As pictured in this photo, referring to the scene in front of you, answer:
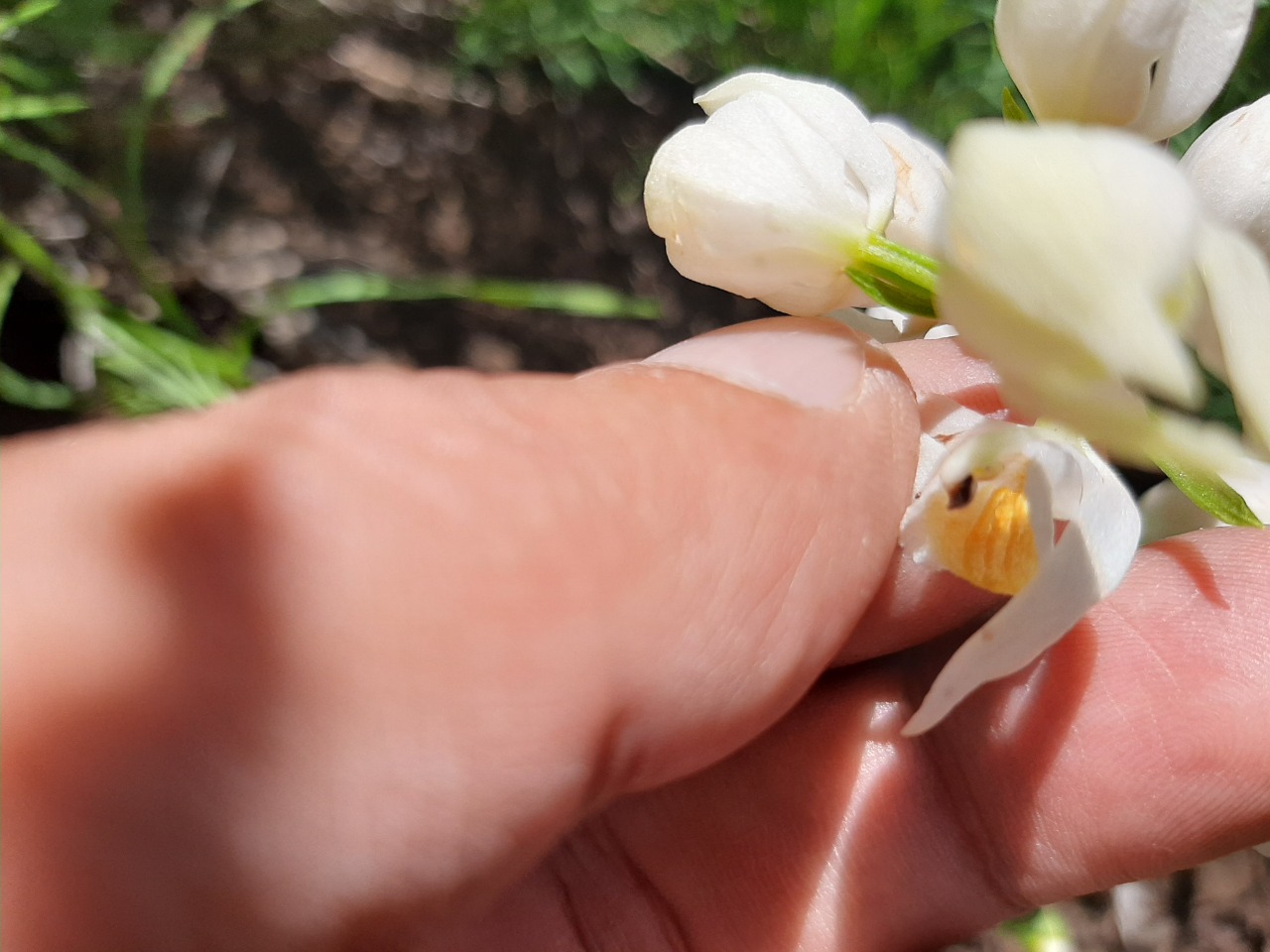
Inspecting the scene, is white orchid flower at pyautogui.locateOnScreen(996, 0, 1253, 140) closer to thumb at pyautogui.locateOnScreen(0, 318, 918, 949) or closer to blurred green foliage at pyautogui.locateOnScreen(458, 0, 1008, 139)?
thumb at pyautogui.locateOnScreen(0, 318, 918, 949)

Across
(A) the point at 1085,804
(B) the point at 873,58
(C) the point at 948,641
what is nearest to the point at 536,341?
(B) the point at 873,58

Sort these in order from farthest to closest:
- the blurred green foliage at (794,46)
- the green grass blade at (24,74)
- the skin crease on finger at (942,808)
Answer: the green grass blade at (24,74) → the blurred green foliage at (794,46) → the skin crease on finger at (942,808)

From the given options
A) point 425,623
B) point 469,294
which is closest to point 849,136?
point 425,623

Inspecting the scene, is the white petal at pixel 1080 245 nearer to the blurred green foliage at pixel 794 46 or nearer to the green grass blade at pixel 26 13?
the blurred green foliage at pixel 794 46

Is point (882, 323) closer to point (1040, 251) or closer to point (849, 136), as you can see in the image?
point (849, 136)

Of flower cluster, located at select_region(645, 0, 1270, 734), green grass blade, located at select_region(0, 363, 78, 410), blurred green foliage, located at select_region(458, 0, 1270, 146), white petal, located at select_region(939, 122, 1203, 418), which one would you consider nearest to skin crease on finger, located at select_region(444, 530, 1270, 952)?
flower cluster, located at select_region(645, 0, 1270, 734)

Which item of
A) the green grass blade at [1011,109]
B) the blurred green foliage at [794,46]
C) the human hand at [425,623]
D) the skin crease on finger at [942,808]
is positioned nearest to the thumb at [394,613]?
the human hand at [425,623]
